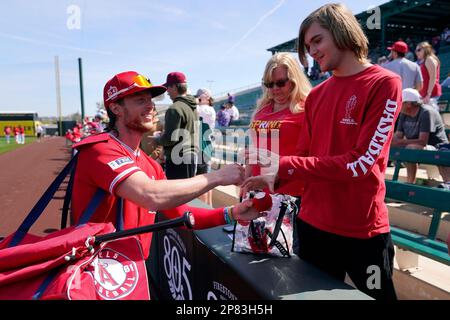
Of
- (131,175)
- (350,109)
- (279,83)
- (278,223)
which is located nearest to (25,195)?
(279,83)

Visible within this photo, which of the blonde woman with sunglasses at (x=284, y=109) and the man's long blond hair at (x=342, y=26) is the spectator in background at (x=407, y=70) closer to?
the blonde woman with sunglasses at (x=284, y=109)

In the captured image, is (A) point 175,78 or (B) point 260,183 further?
(A) point 175,78

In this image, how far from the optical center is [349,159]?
4.83ft

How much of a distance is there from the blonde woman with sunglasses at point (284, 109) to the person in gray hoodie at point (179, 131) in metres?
2.03

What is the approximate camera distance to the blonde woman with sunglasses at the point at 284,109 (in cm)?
233

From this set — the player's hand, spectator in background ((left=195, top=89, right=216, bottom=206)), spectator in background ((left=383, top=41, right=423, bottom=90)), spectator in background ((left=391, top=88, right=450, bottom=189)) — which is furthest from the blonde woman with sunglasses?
spectator in background ((left=383, top=41, right=423, bottom=90))

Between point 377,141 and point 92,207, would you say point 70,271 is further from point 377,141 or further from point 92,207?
point 377,141

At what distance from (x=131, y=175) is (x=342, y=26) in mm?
1157

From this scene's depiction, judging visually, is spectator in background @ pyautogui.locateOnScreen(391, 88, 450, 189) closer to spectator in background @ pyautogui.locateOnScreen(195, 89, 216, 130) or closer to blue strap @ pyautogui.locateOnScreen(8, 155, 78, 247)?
spectator in background @ pyautogui.locateOnScreen(195, 89, 216, 130)

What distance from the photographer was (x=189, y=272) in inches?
90.7
